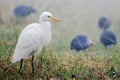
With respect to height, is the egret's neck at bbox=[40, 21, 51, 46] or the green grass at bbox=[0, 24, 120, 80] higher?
the egret's neck at bbox=[40, 21, 51, 46]

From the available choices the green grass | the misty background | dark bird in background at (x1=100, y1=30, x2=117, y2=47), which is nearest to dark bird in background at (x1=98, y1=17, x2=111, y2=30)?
the misty background

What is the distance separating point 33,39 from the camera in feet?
20.5

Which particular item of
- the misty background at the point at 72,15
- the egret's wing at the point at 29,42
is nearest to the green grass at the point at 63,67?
the egret's wing at the point at 29,42

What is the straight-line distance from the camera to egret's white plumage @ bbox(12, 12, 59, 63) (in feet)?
20.6

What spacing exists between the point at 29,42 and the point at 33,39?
0.07 metres

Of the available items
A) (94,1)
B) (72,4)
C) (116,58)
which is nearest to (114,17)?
(72,4)

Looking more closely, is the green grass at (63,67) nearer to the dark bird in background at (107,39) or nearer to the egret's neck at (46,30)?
the egret's neck at (46,30)

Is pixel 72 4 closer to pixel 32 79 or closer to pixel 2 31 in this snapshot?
pixel 2 31

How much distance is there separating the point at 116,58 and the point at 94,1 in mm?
10031

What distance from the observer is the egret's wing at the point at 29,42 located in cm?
627

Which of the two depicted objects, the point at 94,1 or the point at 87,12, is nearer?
the point at 87,12

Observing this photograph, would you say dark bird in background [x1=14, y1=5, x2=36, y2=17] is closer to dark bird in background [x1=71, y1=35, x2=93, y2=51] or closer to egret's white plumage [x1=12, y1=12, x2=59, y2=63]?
dark bird in background [x1=71, y1=35, x2=93, y2=51]

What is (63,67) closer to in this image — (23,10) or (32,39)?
(32,39)

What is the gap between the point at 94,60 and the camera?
7.32 m
